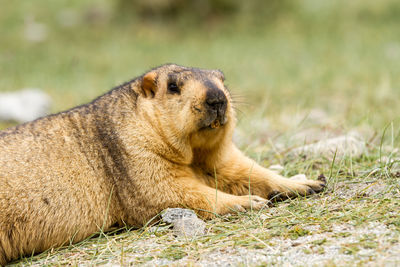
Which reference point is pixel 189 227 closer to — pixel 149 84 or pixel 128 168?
pixel 128 168

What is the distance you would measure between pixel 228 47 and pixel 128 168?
11.9 meters

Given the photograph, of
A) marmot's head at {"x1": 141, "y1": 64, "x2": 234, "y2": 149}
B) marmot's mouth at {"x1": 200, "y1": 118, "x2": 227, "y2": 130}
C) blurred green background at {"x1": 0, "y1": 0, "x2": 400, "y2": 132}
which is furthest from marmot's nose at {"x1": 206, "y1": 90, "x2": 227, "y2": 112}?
blurred green background at {"x1": 0, "y1": 0, "x2": 400, "y2": 132}

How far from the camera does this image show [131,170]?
4625 mm

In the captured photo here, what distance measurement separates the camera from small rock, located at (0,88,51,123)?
9406mm

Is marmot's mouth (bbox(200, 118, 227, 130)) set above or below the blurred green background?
below

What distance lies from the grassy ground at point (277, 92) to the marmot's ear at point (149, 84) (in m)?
1.03

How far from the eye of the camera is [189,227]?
13.9ft

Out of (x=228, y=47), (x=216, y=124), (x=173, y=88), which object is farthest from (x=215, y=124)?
(x=228, y=47)

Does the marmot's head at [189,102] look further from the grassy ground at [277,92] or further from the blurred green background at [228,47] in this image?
the blurred green background at [228,47]

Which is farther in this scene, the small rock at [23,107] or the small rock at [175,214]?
the small rock at [23,107]

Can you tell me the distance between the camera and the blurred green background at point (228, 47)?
11203 millimetres

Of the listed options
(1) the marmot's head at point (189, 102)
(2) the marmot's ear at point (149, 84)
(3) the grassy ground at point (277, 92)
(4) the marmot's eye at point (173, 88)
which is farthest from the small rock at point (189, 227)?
(2) the marmot's ear at point (149, 84)

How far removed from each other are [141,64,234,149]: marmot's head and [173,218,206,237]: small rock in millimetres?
723

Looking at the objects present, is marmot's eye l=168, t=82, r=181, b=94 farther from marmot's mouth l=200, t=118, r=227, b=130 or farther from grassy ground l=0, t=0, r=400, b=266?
grassy ground l=0, t=0, r=400, b=266
